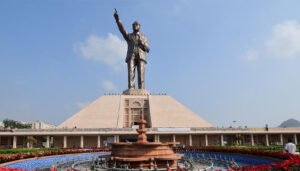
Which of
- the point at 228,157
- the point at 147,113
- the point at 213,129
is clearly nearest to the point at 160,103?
the point at 147,113

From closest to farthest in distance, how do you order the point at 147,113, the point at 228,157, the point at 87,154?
the point at 228,157 → the point at 87,154 → the point at 147,113

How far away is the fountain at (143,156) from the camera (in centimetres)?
1366

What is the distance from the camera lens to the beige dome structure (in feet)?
139

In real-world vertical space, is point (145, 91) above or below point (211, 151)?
above

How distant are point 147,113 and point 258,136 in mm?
18319

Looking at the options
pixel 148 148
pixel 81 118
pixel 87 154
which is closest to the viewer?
pixel 148 148

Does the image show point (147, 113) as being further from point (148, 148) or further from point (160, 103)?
point (148, 148)

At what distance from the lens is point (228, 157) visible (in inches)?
845

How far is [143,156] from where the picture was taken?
1402cm

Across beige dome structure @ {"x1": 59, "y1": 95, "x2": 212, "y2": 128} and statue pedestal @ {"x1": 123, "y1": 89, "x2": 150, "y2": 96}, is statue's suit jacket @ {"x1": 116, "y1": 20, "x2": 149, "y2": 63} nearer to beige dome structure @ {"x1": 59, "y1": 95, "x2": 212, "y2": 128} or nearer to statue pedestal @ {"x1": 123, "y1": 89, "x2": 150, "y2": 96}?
statue pedestal @ {"x1": 123, "y1": 89, "x2": 150, "y2": 96}

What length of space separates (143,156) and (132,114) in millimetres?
34971

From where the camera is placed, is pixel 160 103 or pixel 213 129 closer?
pixel 213 129

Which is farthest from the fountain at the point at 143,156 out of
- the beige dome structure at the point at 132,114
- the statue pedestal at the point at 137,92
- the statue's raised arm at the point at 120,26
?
the statue's raised arm at the point at 120,26

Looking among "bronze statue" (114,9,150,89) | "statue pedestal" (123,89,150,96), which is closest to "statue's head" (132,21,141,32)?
"bronze statue" (114,9,150,89)
